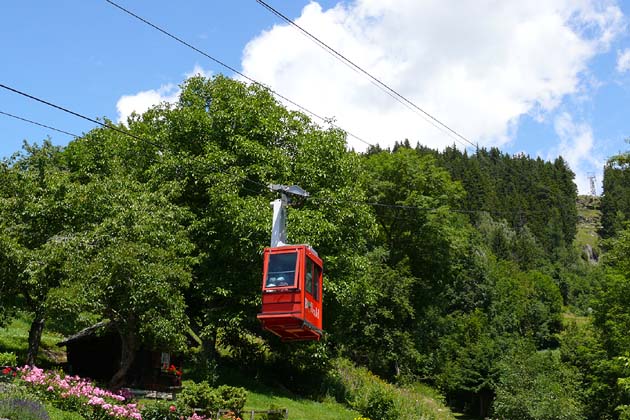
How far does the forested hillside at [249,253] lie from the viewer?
23656 millimetres

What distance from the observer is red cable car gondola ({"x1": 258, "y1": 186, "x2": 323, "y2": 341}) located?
16.5 meters

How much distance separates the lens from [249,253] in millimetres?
30203

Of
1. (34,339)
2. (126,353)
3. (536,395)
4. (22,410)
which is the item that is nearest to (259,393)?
(126,353)

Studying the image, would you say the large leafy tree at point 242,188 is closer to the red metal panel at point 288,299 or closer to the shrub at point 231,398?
the shrub at point 231,398

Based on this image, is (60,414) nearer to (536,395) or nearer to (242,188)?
(242,188)

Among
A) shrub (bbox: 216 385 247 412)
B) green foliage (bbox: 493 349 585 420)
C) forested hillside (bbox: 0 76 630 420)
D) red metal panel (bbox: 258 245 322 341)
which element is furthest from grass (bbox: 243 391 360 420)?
red metal panel (bbox: 258 245 322 341)

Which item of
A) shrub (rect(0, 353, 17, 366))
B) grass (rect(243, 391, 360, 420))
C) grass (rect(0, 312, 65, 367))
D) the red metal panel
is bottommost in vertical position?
grass (rect(243, 391, 360, 420))

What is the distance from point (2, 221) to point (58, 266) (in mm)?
2966

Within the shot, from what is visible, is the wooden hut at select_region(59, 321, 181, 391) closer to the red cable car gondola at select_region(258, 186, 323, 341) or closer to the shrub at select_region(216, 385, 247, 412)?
the shrub at select_region(216, 385, 247, 412)

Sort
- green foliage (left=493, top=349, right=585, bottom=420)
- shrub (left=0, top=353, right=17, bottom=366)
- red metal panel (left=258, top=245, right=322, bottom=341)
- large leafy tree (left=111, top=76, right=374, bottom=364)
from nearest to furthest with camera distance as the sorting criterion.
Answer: red metal panel (left=258, top=245, right=322, bottom=341)
shrub (left=0, top=353, right=17, bottom=366)
large leafy tree (left=111, top=76, right=374, bottom=364)
green foliage (left=493, top=349, right=585, bottom=420)

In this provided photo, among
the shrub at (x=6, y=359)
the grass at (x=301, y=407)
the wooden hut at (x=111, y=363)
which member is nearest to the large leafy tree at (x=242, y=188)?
the wooden hut at (x=111, y=363)

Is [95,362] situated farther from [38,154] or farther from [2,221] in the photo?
[38,154]

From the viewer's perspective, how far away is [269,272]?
17031 millimetres

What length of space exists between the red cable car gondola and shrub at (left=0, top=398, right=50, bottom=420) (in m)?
6.56
